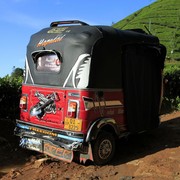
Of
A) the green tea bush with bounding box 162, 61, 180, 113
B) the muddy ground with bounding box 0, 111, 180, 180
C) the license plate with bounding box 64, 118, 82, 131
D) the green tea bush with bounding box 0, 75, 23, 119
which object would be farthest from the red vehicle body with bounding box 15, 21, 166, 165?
the green tea bush with bounding box 162, 61, 180, 113

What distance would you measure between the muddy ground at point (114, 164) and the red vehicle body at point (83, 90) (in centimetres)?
25

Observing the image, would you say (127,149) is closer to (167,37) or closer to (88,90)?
(88,90)

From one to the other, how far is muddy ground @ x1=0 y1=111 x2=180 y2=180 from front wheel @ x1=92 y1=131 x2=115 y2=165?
139 millimetres

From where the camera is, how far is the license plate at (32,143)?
7.09 metres

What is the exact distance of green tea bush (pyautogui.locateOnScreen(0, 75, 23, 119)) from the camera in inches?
350

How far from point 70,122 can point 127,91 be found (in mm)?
1470

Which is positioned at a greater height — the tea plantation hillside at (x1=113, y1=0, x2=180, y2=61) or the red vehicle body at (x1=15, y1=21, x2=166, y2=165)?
the tea plantation hillside at (x1=113, y1=0, x2=180, y2=61)

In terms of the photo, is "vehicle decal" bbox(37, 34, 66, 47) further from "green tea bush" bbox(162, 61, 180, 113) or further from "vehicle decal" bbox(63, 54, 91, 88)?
"green tea bush" bbox(162, 61, 180, 113)

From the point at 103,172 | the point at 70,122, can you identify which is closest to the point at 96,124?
the point at 70,122

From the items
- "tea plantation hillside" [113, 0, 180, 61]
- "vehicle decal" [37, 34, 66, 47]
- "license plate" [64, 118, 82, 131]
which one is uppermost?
"tea plantation hillside" [113, 0, 180, 61]

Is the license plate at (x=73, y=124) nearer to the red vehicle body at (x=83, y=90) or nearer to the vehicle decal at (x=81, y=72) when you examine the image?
the red vehicle body at (x=83, y=90)

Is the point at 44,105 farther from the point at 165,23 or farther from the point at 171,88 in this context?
the point at 165,23

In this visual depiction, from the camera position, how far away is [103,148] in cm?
687

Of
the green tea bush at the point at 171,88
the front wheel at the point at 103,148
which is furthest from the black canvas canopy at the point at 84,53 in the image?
the green tea bush at the point at 171,88
